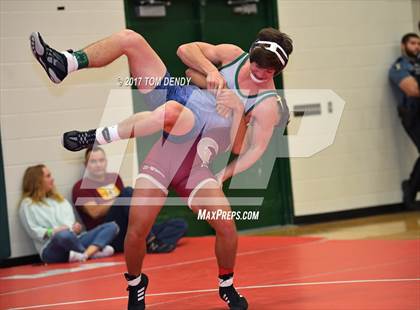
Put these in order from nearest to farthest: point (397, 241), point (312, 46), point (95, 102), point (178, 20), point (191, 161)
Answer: point (191, 161) → point (397, 241) → point (95, 102) → point (178, 20) → point (312, 46)

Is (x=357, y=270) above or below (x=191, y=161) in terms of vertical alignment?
below

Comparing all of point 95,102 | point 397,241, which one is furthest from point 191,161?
point 95,102

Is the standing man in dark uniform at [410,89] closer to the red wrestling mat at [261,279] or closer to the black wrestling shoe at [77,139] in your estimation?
the red wrestling mat at [261,279]

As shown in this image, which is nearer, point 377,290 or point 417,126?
point 377,290

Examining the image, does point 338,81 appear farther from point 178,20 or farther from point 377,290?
point 377,290

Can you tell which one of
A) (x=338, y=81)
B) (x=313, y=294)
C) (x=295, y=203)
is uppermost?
(x=338, y=81)

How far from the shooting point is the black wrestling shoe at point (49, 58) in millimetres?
4527

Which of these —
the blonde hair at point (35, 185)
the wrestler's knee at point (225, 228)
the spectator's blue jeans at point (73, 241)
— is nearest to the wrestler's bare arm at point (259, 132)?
the wrestler's knee at point (225, 228)

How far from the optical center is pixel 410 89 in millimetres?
9328

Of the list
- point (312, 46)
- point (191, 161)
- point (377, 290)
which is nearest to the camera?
point (191, 161)

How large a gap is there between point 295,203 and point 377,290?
432 cm

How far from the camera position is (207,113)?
4.55m

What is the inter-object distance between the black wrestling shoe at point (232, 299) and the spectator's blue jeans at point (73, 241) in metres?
3.02

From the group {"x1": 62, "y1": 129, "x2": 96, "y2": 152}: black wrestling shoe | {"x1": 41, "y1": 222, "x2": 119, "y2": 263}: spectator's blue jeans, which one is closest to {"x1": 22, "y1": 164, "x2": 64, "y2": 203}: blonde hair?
{"x1": 41, "y1": 222, "x2": 119, "y2": 263}: spectator's blue jeans
